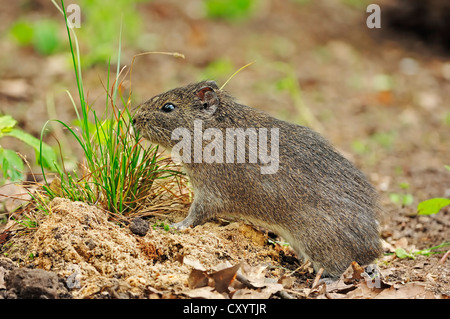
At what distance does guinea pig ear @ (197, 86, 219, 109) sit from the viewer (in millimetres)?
5367

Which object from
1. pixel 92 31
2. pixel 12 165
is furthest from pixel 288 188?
pixel 92 31

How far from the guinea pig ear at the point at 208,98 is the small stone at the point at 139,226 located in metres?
1.32

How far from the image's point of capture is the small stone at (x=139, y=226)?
470 cm

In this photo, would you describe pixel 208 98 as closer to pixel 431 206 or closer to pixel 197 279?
pixel 197 279

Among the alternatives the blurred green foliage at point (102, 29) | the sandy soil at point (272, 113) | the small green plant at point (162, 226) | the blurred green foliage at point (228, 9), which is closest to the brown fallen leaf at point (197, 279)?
the sandy soil at point (272, 113)

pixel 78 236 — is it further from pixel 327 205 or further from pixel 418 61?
pixel 418 61

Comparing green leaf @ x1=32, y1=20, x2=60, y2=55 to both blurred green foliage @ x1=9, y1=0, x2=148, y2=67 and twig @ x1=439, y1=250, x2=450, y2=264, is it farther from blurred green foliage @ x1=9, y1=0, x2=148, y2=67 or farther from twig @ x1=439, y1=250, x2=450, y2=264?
twig @ x1=439, y1=250, x2=450, y2=264

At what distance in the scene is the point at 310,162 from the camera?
16.6 feet

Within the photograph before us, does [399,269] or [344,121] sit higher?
[344,121]

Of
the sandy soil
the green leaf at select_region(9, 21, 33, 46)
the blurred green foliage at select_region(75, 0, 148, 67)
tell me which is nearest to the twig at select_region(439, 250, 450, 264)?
the sandy soil

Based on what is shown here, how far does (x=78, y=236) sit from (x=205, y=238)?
109 cm

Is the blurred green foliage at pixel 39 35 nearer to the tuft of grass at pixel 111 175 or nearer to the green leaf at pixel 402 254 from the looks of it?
the tuft of grass at pixel 111 175

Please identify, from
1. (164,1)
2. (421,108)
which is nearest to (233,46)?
(164,1)

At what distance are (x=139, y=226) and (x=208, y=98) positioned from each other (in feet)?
4.80
